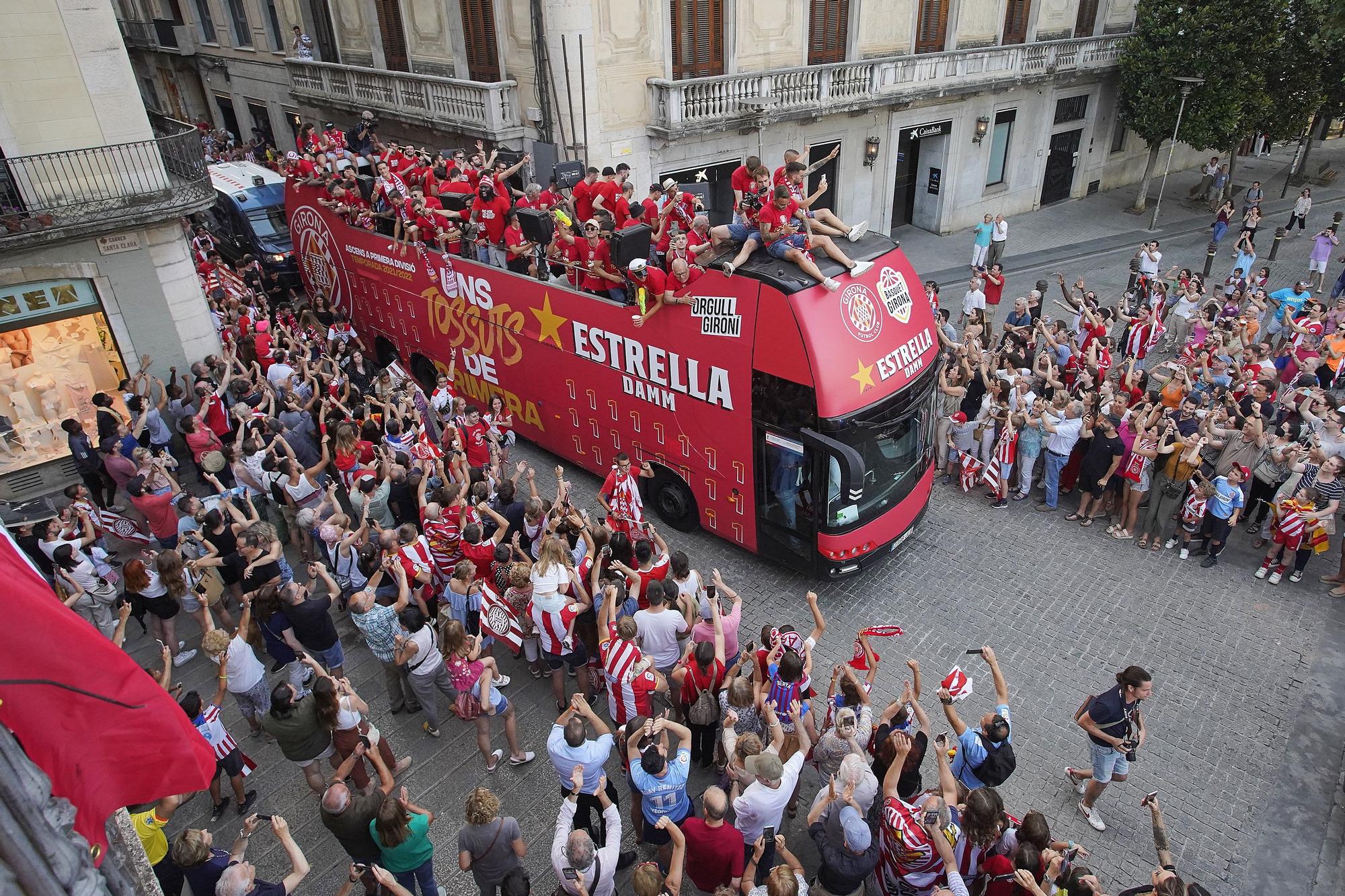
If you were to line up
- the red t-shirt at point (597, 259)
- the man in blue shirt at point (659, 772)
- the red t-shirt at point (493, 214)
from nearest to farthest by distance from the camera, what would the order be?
the man in blue shirt at point (659, 772) → the red t-shirt at point (597, 259) → the red t-shirt at point (493, 214)

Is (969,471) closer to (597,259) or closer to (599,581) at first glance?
(597,259)

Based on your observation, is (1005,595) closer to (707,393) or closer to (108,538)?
(707,393)

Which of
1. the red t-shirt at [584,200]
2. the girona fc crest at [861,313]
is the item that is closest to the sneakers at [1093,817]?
the girona fc crest at [861,313]

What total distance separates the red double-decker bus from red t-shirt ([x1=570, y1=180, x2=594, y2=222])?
1566mm

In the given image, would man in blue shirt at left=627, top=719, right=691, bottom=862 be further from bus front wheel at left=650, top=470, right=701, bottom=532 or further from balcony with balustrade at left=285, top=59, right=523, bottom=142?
balcony with balustrade at left=285, top=59, right=523, bottom=142

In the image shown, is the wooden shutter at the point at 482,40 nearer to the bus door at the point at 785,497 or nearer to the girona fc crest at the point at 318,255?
the girona fc crest at the point at 318,255

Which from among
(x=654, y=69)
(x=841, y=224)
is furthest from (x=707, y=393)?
(x=654, y=69)

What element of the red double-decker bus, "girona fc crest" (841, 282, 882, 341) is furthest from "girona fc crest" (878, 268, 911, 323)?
"girona fc crest" (841, 282, 882, 341)

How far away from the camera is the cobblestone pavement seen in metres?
6.61

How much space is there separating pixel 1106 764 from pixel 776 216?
586 centimetres

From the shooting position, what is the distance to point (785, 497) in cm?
887

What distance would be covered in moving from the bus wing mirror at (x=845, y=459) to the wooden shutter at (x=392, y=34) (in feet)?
56.5

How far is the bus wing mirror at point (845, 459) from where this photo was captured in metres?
7.74

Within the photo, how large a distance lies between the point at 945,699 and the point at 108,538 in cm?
1079
